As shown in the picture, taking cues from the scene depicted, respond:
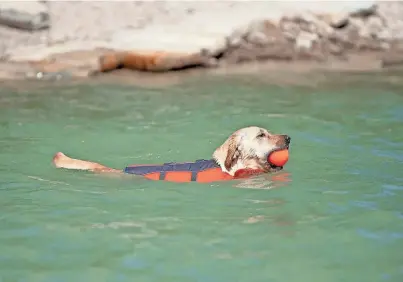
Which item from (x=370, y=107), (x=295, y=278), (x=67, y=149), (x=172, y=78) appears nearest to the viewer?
(x=295, y=278)

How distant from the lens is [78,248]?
4.68 meters

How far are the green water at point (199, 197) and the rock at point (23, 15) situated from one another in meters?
A: 2.93

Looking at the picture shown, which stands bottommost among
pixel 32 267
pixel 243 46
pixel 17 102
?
pixel 32 267

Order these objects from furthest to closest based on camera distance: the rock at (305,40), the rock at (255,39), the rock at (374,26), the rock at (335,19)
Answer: the rock at (374,26) < the rock at (335,19) < the rock at (305,40) < the rock at (255,39)

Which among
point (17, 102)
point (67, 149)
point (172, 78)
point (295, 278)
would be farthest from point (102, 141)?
point (295, 278)

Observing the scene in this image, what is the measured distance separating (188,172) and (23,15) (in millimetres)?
7443

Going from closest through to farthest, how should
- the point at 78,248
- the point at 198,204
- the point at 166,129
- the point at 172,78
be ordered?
the point at 78,248 < the point at 198,204 < the point at 166,129 < the point at 172,78

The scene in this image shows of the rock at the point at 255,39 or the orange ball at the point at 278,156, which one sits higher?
the rock at the point at 255,39

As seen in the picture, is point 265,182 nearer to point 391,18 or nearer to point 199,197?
point 199,197

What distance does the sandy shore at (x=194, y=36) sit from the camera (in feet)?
37.9

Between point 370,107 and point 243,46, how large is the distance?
3.40 meters

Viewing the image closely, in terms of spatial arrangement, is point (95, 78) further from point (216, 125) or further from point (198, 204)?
point (198, 204)

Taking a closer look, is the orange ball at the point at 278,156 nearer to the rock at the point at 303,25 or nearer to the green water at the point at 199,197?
the green water at the point at 199,197

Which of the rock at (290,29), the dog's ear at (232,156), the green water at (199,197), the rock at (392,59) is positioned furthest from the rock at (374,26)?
the dog's ear at (232,156)
